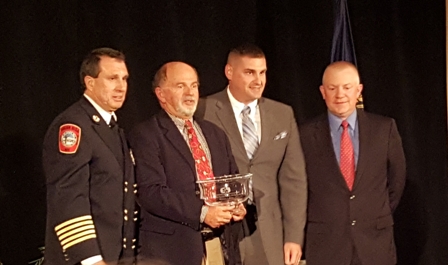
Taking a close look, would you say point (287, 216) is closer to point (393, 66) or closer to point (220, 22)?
point (220, 22)

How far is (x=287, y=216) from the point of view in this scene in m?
3.42

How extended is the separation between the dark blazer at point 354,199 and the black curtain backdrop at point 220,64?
0.94 meters

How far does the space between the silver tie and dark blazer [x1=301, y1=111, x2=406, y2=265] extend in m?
0.26

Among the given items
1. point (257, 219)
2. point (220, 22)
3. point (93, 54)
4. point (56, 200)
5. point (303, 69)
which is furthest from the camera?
point (303, 69)

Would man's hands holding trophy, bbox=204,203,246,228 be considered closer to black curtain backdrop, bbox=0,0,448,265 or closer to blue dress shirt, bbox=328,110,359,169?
blue dress shirt, bbox=328,110,359,169

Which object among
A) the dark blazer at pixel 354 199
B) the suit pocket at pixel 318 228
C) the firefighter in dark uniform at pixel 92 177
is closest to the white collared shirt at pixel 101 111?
the firefighter in dark uniform at pixel 92 177

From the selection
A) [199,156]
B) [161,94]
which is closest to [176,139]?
[199,156]

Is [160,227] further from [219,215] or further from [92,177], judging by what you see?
[92,177]

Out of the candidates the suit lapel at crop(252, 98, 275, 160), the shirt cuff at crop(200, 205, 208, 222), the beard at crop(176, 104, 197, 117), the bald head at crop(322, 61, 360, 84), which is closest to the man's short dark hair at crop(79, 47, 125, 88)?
the beard at crop(176, 104, 197, 117)

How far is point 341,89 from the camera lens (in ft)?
11.3

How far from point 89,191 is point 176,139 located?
505 millimetres

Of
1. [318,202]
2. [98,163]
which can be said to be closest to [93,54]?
[98,163]

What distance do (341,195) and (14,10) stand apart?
1794mm

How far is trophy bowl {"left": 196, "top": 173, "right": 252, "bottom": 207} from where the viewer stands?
2.97 m
